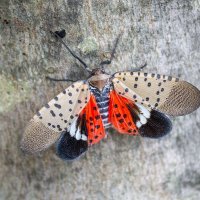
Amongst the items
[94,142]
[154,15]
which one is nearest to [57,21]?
[154,15]

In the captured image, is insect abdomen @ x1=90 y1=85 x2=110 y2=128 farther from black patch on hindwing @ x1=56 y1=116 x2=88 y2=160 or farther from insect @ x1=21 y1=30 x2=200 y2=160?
black patch on hindwing @ x1=56 y1=116 x2=88 y2=160

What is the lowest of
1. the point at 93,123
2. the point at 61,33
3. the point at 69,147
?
the point at 69,147

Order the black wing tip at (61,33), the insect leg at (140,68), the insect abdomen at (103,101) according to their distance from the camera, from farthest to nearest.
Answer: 1. the insect abdomen at (103,101)
2. the insect leg at (140,68)
3. the black wing tip at (61,33)

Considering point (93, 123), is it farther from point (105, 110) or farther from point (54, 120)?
point (54, 120)

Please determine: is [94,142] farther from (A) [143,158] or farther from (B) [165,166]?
(B) [165,166]

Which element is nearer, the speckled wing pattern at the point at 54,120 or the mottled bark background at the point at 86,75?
the mottled bark background at the point at 86,75

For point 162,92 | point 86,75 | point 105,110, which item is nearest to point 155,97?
point 162,92

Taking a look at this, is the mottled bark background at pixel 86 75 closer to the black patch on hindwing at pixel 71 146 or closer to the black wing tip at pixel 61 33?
the black wing tip at pixel 61 33

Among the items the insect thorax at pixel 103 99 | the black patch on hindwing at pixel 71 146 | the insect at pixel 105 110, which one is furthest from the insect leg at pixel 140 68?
the black patch on hindwing at pixel 71 146
